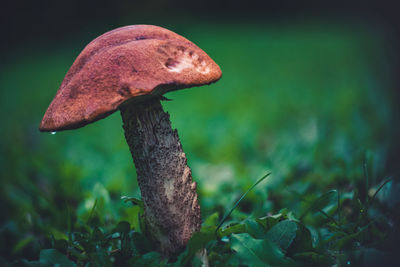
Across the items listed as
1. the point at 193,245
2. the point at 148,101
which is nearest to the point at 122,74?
the point at 148,101

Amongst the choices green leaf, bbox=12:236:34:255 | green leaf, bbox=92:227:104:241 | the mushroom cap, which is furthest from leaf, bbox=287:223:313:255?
green leaf, bbox=12:236:34:255

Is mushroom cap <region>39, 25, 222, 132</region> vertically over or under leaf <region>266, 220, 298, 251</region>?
over

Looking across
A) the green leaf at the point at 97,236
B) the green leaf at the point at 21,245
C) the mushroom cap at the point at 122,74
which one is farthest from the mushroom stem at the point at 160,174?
the green leaf at the point at 21,245

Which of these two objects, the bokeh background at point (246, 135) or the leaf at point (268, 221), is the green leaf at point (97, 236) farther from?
the leaf at point (268, 221)

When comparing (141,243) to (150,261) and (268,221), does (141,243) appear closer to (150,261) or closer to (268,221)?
(150,261)

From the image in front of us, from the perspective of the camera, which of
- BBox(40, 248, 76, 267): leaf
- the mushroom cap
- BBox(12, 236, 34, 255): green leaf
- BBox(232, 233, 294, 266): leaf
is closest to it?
the mushroom cap

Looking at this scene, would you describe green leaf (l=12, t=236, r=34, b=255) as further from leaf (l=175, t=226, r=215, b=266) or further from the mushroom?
leaf (l=175, t=226, r=215, b=266)
